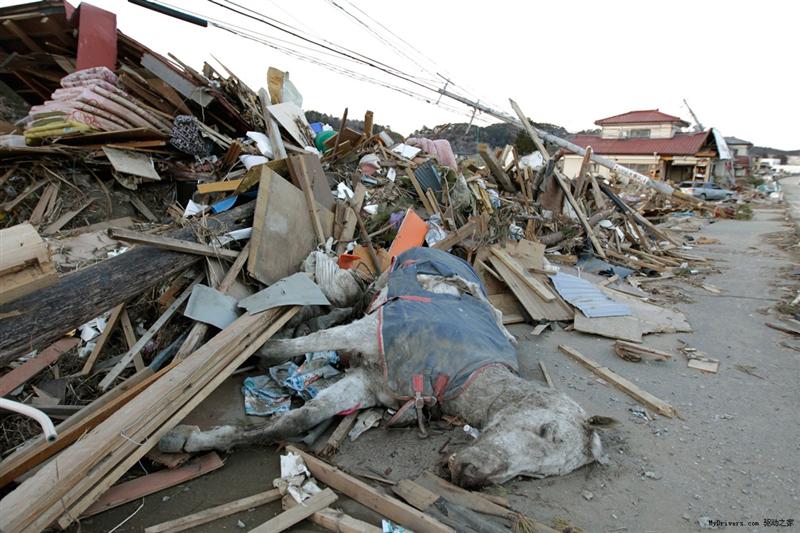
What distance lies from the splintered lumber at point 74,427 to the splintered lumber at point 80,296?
563mm

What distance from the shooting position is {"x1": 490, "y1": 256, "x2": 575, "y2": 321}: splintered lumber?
20.4 feet

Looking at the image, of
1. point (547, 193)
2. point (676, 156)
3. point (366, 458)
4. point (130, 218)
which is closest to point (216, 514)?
point (366, 458)

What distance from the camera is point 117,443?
2.75 metres

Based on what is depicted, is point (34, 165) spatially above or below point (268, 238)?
above

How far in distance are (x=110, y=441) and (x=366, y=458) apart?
1.69 meters

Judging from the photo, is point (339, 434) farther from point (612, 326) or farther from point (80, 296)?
point (612, 326)

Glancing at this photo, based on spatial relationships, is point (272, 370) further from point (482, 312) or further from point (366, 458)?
point (482, 312)

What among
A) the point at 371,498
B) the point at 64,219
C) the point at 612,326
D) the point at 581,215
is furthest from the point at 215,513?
A: the point at 581,215

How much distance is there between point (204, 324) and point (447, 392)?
230cm

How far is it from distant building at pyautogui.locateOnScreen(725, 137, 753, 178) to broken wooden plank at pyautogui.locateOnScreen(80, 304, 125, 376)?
54.8 m

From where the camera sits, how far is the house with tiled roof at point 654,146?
34250 mm

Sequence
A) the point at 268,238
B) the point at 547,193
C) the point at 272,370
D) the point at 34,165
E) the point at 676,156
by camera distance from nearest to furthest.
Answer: the point at 272,370 → the point at 268,238 → the point at 34,165 → the point at 547,193 → the point at 676,156

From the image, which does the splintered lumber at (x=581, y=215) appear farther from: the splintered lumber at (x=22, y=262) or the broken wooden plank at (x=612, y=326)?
the splintered lumber at (x=22, y=262)

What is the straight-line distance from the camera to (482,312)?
183 inches
